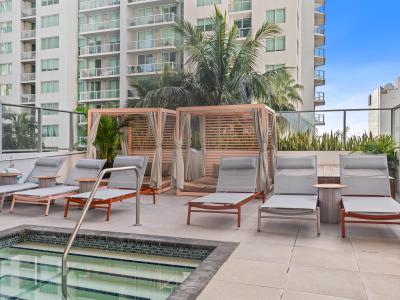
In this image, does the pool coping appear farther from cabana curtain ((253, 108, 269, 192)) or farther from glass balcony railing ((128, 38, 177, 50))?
glass balcony railing ((128, 38, 177, 50))

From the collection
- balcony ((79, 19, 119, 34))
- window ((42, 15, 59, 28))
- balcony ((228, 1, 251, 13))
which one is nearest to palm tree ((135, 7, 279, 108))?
balcony ((228, 1, 251, 13))

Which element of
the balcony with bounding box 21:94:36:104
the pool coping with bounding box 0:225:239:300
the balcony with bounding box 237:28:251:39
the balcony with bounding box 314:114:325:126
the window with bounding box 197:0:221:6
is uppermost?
the window with bounding box 197:0:221:6

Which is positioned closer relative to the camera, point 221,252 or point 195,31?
point 221,252

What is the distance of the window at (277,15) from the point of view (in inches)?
1010

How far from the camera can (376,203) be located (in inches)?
225

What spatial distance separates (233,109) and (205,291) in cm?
645

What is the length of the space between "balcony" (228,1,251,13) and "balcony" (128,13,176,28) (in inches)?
243

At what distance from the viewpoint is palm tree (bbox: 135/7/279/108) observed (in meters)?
13.2

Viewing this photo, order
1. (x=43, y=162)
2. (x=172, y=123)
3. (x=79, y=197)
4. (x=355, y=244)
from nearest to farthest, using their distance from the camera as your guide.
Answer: (x=355, y=244)
(x=79, y=197)
(x=43, y=162)
(x=172, y=123)

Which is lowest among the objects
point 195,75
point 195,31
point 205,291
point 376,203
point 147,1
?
point 205,291

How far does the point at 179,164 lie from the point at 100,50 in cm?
2834

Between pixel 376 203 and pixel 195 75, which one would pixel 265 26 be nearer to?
pixel 195 75

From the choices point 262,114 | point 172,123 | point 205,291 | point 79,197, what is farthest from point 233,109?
point 205,291

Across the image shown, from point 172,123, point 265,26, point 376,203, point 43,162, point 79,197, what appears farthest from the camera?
point 265,26
